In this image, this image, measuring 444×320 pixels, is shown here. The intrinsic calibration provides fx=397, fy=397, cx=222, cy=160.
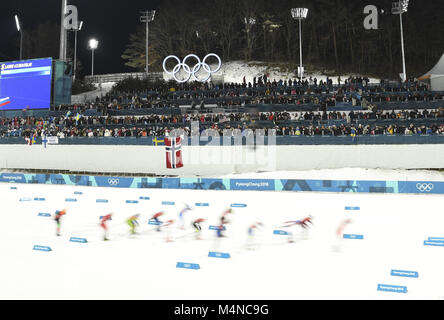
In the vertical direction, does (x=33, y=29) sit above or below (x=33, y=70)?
above

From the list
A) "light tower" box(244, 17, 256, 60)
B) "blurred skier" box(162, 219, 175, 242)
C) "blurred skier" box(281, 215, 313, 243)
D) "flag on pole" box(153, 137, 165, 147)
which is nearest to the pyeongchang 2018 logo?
"flag on pole" box(153, 137, 165, 147)

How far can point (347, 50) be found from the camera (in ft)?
210

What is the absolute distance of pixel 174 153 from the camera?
1091 inches

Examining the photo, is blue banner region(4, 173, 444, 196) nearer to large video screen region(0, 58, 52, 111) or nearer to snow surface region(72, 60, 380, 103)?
large video screen region(0, 58, 52, 111)

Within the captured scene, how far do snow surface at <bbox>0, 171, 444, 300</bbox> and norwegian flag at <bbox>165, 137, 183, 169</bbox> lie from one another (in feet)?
33.4

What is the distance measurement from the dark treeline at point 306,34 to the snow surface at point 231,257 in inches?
1840

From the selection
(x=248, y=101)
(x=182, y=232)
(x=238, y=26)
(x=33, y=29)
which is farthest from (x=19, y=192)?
(x=33, y=29)

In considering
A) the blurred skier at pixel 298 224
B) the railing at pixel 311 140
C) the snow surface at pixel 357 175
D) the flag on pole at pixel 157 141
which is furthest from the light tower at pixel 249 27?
the blurred skier at pixel 298 224

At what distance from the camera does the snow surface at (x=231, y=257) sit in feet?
24.5

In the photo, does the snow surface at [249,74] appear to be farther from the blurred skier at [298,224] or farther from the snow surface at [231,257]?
the blurred skier at [298,224]

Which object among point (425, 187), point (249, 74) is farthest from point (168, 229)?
point (249, 74)

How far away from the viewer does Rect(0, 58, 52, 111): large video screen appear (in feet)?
123

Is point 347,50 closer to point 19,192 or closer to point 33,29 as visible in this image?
point 19,192
